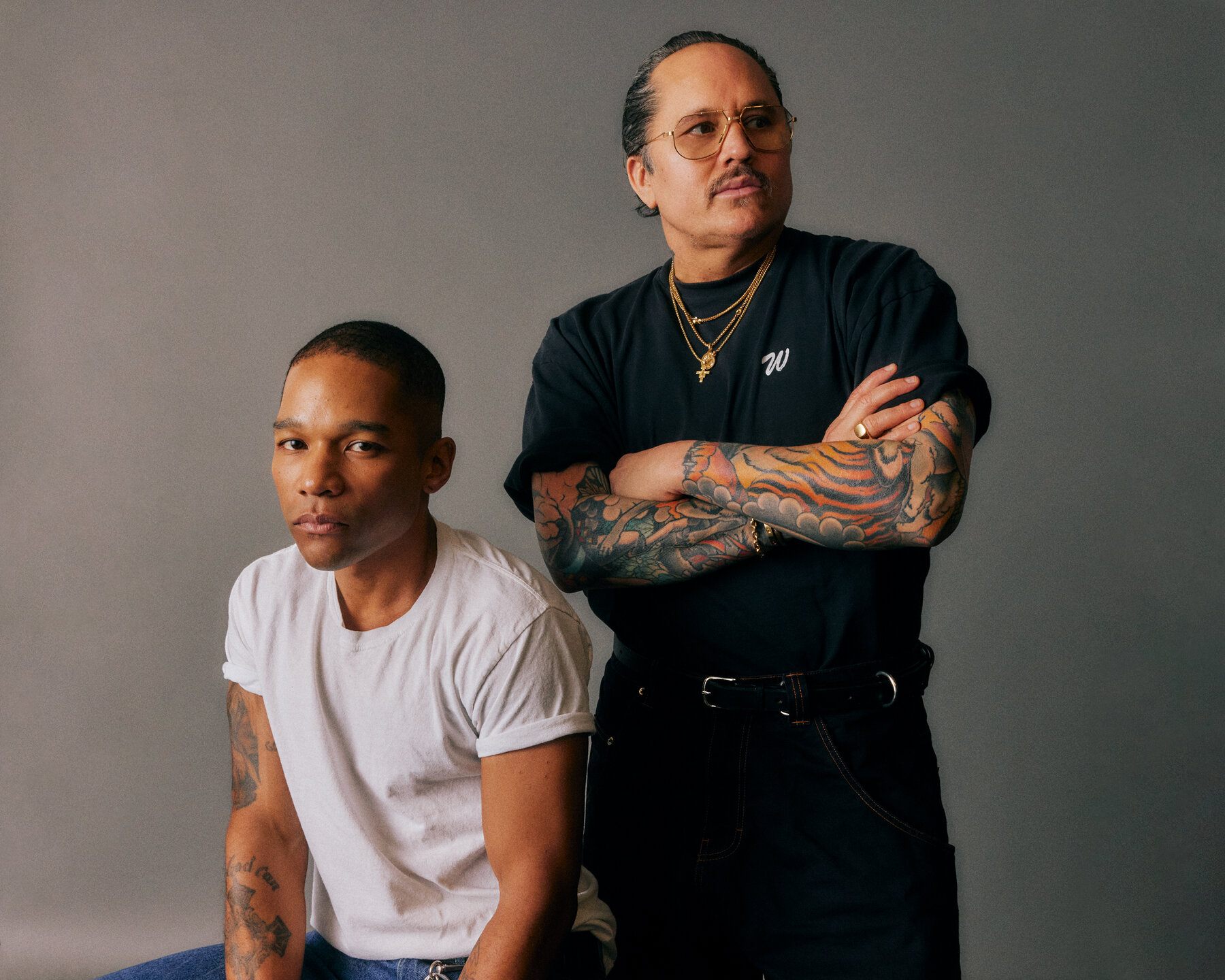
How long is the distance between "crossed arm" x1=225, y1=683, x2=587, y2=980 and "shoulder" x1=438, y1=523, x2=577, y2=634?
0.17 meters

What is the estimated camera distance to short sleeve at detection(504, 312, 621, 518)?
165cm

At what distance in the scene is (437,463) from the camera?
149cm

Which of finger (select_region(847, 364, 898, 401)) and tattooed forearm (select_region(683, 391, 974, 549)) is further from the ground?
finger (select_region(847, 364, 898, 401))

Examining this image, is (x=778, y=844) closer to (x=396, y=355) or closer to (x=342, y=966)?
(x=342, y=966)

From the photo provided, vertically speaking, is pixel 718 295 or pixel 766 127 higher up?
pixel 766 127

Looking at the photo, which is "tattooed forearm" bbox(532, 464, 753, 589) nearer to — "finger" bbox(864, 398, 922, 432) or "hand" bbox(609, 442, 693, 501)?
"hand" bbox(609, 442, 693, 501)

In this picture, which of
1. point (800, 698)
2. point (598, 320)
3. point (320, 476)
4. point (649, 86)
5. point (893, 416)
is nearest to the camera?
point (320, 476)

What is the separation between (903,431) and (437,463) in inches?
25.4

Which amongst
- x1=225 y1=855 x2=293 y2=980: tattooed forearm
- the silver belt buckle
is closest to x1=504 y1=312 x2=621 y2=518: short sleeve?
the silver belt buckle

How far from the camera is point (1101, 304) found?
2732mm

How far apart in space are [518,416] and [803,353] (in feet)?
4.47

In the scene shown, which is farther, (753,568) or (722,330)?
(722,330)

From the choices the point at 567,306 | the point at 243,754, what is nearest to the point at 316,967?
the point at 243,754

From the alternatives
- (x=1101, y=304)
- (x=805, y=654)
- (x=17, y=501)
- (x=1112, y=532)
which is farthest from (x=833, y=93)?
(x=17, y=501)
